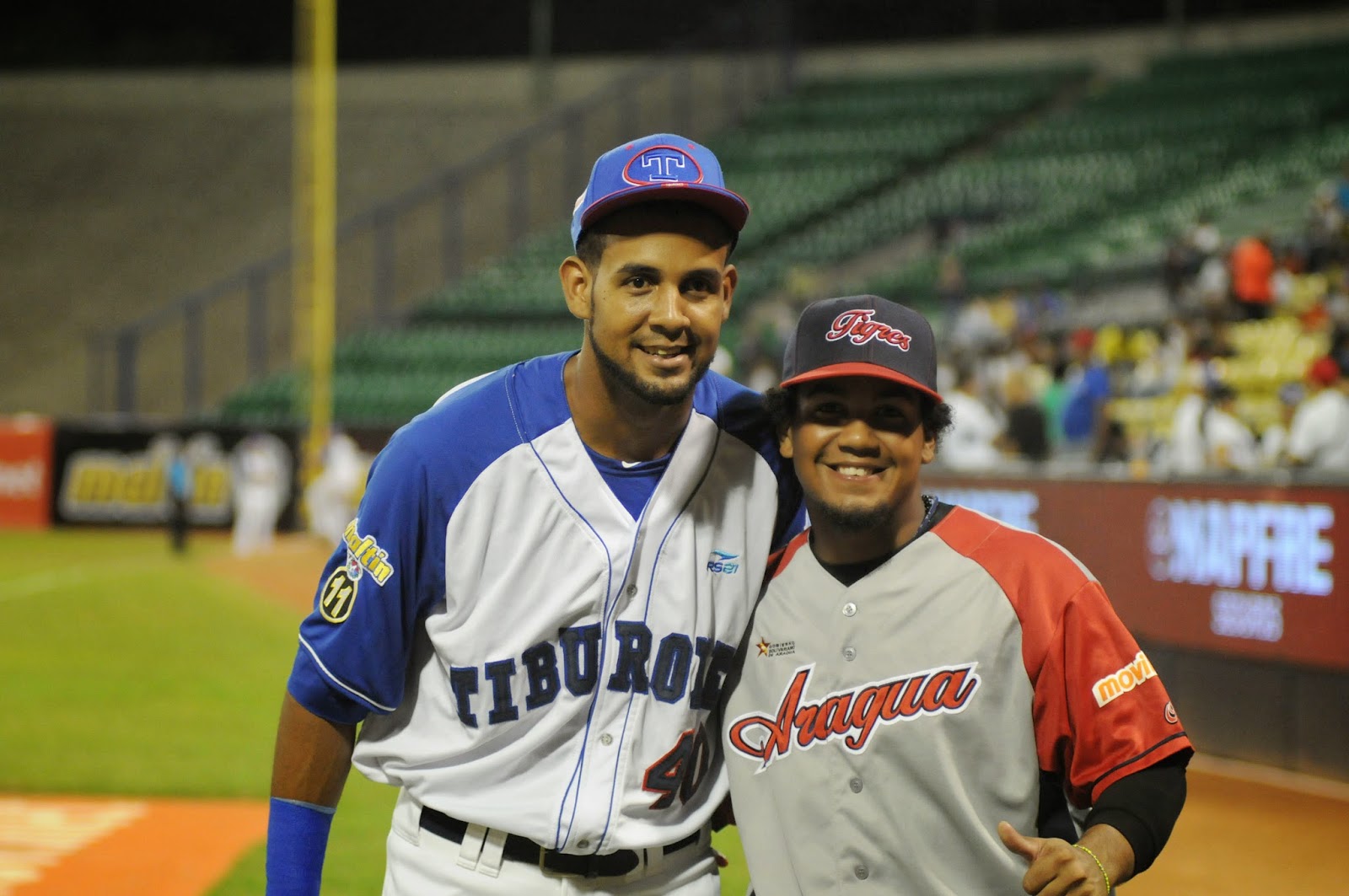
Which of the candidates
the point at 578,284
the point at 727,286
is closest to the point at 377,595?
the point at 578,284

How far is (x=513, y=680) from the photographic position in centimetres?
239

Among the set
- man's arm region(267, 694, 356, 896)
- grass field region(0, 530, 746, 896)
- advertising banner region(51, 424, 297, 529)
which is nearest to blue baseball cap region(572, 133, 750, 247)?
man's arm region(267, 694, 356, 896)

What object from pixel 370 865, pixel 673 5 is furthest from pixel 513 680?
pixel 673 5

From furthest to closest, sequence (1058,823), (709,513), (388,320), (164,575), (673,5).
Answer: (673,5)
(388,320)
(164,575)
(709,513)
(1058,823)

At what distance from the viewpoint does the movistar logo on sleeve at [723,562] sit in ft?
8.32

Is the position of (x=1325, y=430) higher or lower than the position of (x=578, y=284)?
lower

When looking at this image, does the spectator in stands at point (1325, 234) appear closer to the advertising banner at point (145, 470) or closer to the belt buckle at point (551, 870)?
the belt buckle at point (551, 870)

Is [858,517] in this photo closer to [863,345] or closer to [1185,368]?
[863,345]

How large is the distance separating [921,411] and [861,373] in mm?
172

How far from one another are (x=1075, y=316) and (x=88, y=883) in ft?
41.9

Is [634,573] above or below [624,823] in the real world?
above

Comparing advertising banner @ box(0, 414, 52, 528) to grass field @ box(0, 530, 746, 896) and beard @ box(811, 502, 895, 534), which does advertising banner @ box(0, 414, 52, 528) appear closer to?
grass field @ box(0, 530, 746, 896)

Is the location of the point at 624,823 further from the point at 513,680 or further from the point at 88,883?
the point at 88,883

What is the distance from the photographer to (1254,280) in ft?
43.9
